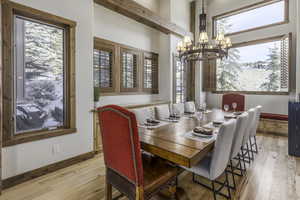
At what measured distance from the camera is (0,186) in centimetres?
187

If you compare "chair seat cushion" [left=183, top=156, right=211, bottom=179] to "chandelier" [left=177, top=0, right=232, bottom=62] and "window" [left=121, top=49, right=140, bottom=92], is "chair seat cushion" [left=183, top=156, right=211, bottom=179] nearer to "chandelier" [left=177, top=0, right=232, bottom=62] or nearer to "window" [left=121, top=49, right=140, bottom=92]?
"chandelier" [left=177, top=0, right=232, bottom=62]

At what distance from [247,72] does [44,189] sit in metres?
5.59

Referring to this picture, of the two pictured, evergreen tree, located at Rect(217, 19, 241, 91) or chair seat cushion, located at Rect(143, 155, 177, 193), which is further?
evergreen tree, located at Rect(217, 19, 241, 91)

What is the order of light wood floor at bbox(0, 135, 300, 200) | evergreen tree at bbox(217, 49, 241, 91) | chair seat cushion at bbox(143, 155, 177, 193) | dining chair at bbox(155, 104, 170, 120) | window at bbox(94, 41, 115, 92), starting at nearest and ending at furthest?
chair seat cushion at bbox(143, 155, 177, 193), light wood floor at bbox(0, 135, 300, 200), dining chair at bbox(155, 104, 170, 120), window at bbox(94, 41, 115, 92), evergreen tree at bbox(217, 49, 241, 91)

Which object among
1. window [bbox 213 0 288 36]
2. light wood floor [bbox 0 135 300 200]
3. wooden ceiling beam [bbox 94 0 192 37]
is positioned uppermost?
window [bbox 213 0 288 36]

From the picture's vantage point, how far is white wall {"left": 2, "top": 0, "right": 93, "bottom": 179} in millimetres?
2086

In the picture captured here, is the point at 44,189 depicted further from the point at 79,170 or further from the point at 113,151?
the point at 113,151

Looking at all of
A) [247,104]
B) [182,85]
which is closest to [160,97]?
[182,85]

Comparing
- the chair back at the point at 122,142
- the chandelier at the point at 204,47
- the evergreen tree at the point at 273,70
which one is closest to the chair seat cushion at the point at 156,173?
the chair back at the point at 122,142

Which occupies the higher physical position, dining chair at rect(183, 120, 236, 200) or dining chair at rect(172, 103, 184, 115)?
dining chair at rect(172, 103, 184, 115)

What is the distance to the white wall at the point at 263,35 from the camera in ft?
13.7

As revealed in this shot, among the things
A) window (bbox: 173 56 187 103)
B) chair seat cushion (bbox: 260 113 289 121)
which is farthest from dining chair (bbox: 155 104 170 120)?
chair seat cushion (bbox: 260 113 289 121)

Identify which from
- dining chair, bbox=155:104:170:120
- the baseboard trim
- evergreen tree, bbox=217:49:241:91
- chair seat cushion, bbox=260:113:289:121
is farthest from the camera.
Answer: evergreen tree, bbox=217:49:241:91

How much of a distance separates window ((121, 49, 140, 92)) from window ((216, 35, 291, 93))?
2.94 m
